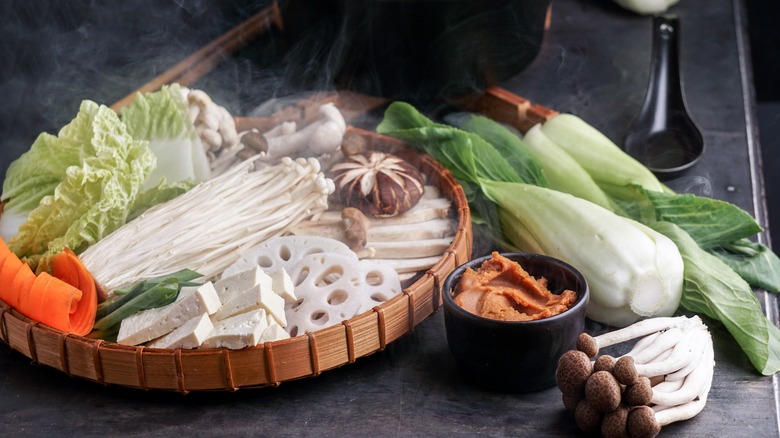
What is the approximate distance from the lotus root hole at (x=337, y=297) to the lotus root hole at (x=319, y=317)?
0.04m

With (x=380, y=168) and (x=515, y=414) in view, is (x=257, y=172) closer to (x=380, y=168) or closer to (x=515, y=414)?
(x=380, y=168)

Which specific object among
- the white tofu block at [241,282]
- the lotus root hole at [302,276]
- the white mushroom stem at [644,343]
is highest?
the white tofu block at [241,282]

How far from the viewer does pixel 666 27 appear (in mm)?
3162

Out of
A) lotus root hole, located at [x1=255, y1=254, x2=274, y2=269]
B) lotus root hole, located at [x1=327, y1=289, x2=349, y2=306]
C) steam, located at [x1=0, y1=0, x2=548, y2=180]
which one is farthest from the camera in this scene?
steam, located at [x1=0, y1=0, x2=548, y2=180]

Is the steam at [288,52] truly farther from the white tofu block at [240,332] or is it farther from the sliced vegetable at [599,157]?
the white tofu block at [240,332]

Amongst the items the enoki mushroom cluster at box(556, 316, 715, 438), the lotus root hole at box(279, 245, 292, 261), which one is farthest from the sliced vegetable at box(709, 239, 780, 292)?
the lotus root hole at box(279, 245, 292, 261)

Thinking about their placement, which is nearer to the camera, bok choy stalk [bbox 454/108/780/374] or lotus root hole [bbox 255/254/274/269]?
bok choy stalk [bbox 454/108/780/374]

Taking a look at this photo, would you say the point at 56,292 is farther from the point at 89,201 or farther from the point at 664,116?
the point at 664,116

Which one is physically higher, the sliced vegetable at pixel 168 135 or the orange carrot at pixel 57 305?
the sliced vegetable at pixel 168 135

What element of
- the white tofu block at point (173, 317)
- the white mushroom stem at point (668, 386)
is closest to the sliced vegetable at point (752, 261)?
the white mushroom stem at point (668, 386)

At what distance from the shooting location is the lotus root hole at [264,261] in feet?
7.56

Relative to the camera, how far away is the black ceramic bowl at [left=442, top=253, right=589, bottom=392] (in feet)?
6.41

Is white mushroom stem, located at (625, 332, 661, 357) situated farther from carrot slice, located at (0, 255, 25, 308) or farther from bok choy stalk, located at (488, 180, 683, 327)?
carrot slice, located at (0, 255, 25, 308)

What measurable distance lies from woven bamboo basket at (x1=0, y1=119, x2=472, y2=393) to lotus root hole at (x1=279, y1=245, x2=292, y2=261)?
14.9 inches
